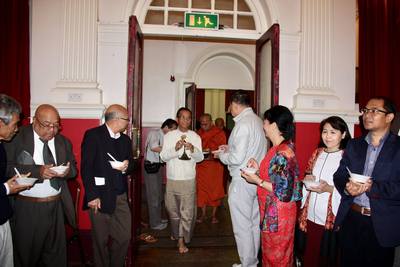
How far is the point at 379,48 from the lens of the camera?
11.7 feet

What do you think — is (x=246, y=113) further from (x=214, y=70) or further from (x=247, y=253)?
(x=214, y=70)

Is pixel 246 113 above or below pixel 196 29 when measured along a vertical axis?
below

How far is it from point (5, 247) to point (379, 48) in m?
3.90

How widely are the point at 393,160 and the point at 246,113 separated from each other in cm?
134

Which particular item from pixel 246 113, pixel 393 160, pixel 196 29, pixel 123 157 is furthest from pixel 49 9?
pixel 393 160

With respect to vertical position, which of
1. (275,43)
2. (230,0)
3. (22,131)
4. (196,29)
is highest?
(230,0)

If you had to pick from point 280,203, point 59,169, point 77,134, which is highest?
point 77,134

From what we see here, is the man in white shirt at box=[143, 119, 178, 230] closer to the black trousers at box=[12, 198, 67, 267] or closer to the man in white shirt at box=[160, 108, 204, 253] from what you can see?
the man in white shirt at box=[160, 108, 204, 253]

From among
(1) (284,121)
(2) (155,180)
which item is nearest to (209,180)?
(2) (155,180)

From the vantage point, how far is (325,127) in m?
2.54

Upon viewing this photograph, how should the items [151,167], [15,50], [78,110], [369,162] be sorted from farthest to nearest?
[151,167] < [78,110] < [15,50] < [369,162]

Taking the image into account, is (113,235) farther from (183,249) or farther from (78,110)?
(78,110)

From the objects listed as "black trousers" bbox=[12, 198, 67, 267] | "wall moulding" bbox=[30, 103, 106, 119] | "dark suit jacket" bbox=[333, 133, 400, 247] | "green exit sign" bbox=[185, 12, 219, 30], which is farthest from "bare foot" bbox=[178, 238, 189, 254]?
"green exit sign" bbox=[185, 12, 219, 30]

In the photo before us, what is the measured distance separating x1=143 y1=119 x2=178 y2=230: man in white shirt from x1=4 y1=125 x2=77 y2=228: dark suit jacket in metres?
1.70
